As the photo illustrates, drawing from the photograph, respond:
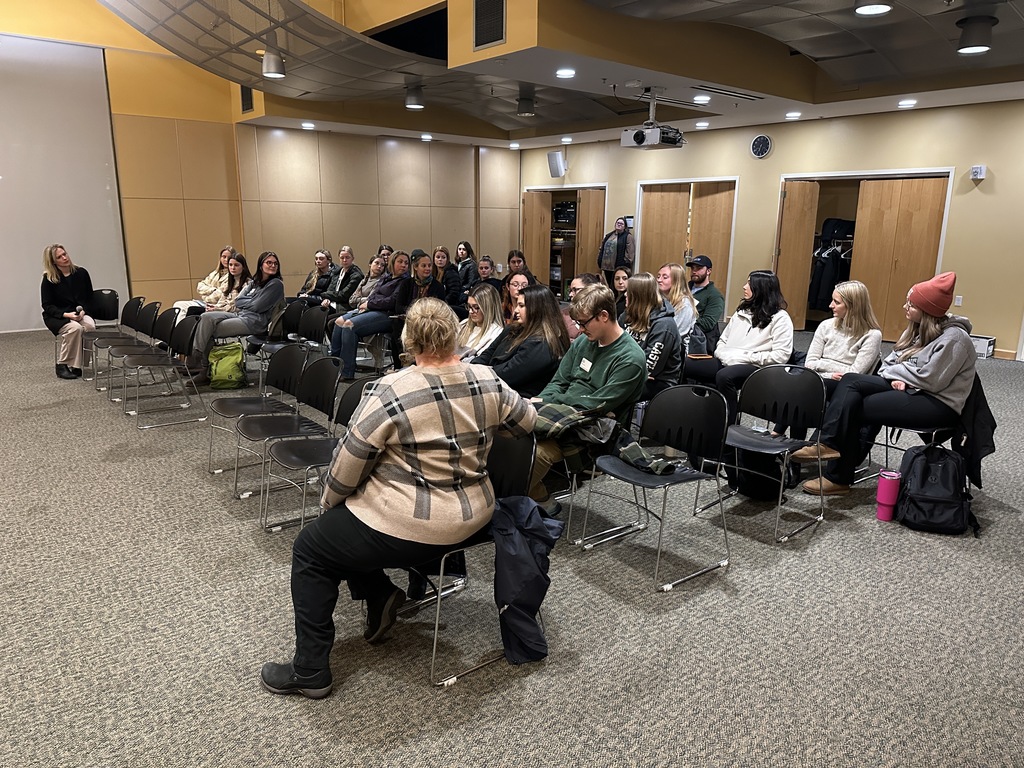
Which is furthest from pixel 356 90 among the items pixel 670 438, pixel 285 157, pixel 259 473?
pixel 670 438

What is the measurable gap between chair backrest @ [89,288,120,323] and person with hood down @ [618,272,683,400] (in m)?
5.52

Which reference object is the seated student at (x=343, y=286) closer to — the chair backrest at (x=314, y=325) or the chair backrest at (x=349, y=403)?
the chair backrest at (x=314, y=325)

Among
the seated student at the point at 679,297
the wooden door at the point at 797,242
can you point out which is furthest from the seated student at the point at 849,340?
the wooden door at the point at 797,242

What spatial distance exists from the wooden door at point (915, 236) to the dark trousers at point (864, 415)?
5.69 metres

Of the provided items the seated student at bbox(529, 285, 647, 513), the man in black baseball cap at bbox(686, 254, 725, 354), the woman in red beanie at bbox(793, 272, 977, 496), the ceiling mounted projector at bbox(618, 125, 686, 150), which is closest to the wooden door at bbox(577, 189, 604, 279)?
the ceiling mounted projector at bbox(618, 125, 686, 150)

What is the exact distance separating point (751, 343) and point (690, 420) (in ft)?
6.39

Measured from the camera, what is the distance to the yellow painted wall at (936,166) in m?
8.26

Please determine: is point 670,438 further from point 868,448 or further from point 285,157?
point 285,157

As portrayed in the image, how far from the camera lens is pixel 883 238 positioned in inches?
367

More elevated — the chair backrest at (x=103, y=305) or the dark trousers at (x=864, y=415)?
the chair backrest at (x=103, y=305)

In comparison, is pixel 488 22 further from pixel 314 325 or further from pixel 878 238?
pixel 878 238

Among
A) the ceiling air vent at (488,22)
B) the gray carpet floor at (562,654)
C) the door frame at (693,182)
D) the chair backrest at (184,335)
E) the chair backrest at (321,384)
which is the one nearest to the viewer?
the gray carpet floor at (562,654)

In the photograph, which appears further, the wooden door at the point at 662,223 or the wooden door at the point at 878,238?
the wooden door at the point at 662,223

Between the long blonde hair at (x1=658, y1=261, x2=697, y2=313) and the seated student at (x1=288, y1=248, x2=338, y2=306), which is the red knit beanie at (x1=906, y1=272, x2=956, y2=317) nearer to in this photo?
the long blonde hair at (x1=658, y1=261, x2=697, y2=313)
